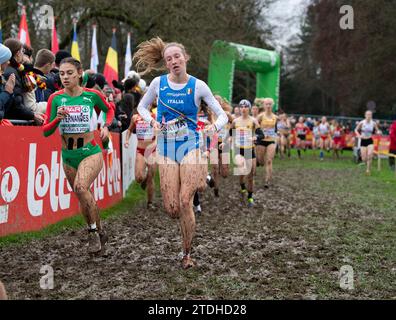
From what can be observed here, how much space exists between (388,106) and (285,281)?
134 ft

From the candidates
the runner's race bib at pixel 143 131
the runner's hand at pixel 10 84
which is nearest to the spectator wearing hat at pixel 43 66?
the runner's hand at pixel 10 84

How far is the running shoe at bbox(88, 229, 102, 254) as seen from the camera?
21.0 ft

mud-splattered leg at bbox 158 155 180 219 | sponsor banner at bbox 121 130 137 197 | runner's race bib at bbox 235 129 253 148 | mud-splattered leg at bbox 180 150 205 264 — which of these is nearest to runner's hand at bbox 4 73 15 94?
mud-splattered leg at bbox 158 155 180 219

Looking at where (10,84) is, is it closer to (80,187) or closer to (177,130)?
(80,187)

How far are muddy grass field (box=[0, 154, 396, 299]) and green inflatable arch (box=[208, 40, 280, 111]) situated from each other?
13513mm

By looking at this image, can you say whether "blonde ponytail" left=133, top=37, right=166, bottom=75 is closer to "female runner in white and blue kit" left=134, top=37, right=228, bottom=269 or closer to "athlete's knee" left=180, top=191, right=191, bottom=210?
"female runner in white and blue kit" left=134, top=37, right=228, bottom=269

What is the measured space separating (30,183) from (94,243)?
144 centimetres

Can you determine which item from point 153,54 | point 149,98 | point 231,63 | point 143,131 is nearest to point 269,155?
point 143,131

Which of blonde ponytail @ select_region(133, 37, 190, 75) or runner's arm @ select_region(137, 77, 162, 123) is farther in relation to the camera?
blonde ponytail @ select_region(133, 37, 190, 75)

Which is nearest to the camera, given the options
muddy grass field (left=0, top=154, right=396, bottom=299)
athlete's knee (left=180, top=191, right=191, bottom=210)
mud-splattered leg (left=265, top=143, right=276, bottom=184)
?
muddy grass field (left=0, top=154, right=396, bottom=299)

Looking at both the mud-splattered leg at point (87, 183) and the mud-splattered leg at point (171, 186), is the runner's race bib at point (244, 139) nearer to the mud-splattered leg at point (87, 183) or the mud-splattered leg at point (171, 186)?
the mud-splattered leg at point (87, 183)

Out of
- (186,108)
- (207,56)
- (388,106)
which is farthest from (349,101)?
(186,108)

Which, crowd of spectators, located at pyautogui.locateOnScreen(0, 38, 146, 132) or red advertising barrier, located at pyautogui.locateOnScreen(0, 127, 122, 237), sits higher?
crowd of spectators, located at pyautogui.locateOnScreen(0, 38, 146, 132)

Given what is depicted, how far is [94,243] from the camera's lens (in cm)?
642
